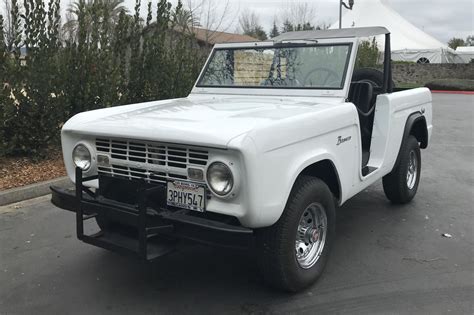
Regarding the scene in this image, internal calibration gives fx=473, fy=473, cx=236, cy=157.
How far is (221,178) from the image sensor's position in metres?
2.92

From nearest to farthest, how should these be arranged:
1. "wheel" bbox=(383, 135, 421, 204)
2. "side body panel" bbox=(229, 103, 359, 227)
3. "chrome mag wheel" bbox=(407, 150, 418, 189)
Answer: "side body panel" bbox=(229, 103, 359, 227) → "wheel" bbox=(383, 135, 421, 204) → "chrome mag wheel" bbox=(407, 150, 418, 189)

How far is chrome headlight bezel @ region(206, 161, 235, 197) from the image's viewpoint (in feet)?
9.44

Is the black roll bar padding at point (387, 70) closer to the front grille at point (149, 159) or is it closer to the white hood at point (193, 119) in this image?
the white hood at point (193, 119)

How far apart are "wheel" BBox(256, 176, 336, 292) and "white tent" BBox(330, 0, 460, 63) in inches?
1413

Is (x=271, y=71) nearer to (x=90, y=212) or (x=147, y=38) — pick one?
(x=90, y=212)

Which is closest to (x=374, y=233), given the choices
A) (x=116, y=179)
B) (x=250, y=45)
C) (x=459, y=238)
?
(x=459, y=238)

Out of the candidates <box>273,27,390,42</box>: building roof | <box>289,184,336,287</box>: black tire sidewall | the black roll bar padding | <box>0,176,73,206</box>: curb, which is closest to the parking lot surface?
<box>289,184,336,287</box>: black tire sidewall

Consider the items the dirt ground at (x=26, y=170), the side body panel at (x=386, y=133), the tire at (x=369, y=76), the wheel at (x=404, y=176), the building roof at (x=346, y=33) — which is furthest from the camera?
the dirt ground at (x=26, y=170)

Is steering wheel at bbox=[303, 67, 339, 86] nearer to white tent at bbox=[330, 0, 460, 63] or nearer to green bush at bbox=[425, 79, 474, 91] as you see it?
green bush at bbox=[425, 79, 474, 91]

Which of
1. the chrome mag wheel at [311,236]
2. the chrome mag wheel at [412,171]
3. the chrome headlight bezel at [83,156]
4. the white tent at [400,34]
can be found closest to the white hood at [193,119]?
the chrome headlight bezel at [83,156]

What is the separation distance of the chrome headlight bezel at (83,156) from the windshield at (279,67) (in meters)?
1.77

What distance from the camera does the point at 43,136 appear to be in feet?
22.3

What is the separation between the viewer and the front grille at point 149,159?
119 inches

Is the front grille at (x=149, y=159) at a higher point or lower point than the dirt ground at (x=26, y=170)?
higher
